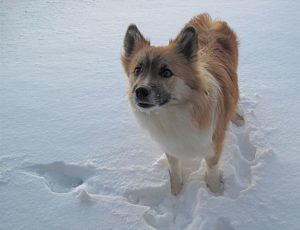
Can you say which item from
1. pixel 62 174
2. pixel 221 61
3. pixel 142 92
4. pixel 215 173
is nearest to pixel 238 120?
pixel 221 61

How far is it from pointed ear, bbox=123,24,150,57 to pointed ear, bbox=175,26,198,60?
34cm

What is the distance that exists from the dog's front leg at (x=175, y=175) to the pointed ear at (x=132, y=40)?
39.7 inches

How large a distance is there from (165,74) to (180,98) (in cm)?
23

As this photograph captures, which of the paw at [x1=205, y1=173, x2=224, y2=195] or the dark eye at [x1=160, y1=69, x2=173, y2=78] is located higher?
the dark eye at [x1=160, y1=69, x2=173, y2=78]

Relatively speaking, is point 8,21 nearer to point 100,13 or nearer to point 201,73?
point 100,13

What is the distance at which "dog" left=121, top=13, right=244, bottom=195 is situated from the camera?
2.54 metres

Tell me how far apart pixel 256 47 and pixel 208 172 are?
3310 millimetres

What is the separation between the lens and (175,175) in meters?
2.99

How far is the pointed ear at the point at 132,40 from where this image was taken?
286 centimetres

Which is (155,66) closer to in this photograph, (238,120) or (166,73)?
(166,73)

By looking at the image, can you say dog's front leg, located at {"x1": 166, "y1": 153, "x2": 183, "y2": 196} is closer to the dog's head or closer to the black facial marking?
the dog's head

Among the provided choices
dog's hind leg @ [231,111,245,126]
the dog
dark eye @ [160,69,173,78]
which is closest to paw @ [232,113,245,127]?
dog's hind leg @ [231,111,245,126]

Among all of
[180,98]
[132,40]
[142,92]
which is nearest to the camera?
[142,92]

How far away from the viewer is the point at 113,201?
287 cm
